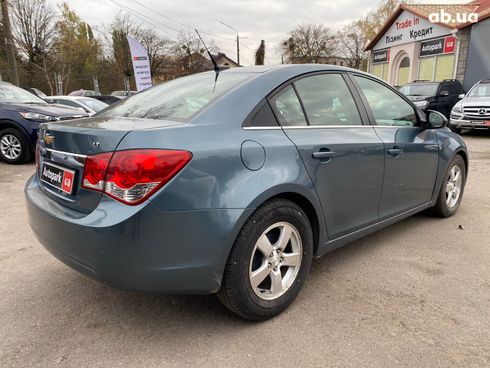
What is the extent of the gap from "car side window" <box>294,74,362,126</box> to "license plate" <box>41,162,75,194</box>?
1.52m

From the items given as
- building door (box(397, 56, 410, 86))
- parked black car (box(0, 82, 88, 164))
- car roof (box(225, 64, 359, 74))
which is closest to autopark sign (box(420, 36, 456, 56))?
building door (box(397, 56, 410, 86))

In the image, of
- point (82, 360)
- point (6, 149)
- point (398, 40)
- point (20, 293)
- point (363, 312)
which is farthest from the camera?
point (398, 40)

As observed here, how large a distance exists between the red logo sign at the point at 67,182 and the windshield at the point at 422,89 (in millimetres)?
13660

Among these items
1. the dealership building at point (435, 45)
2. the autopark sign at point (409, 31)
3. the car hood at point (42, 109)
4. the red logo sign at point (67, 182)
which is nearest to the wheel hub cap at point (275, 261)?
the red logo sign at point (67, 182)

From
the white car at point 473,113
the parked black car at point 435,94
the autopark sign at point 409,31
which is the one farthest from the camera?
the autopark sign at point 409,31

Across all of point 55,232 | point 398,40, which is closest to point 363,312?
point 55,232

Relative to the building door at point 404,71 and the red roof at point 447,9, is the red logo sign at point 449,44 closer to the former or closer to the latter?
the red roof at point 447,9

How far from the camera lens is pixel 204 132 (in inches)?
85.2

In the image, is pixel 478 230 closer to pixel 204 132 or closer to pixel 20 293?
pixel 204 132

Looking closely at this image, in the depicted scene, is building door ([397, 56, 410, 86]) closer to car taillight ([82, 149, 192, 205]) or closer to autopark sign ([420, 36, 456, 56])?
autopark sign ([420, 36, 456, 56])

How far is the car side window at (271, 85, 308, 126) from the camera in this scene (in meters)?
2.57

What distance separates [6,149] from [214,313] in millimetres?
6632

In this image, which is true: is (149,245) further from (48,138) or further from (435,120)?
(435,120)

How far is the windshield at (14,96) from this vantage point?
7.84 m
